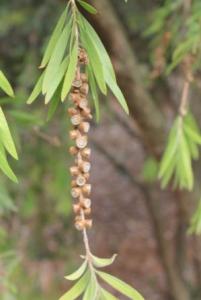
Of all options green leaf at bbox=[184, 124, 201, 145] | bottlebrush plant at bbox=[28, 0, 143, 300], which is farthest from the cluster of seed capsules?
green leaf at bbox=[184, 124, 201, 145]

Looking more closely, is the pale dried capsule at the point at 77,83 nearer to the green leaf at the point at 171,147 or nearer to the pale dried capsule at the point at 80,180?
the pale dried capsule at the point at 80,180

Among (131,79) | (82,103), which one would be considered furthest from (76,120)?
(131,79)

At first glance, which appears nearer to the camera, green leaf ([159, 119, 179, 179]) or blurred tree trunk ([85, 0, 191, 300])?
green leaf ([159, 119, 179, 179])

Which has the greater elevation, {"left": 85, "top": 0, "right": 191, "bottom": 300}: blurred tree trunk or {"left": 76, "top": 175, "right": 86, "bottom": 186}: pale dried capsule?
{"left": 76, "top": 175, "right": 86, "bottom": 186}: pale dried capsule

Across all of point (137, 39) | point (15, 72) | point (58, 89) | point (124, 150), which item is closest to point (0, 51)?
point (15, 72)

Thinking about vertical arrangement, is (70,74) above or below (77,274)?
above

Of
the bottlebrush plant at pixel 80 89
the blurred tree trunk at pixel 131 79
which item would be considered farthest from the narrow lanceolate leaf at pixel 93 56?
the blurred tree trunk at pixel 131 79

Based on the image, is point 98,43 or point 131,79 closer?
point 98,43

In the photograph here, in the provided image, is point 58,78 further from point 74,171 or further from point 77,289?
point 77,289

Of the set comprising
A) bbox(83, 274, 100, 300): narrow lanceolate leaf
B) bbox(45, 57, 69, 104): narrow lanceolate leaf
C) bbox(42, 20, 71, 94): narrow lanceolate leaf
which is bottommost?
bbox(83, 274, 100, 300): narrow lanceolate leaf

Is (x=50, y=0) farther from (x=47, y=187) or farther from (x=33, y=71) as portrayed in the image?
(x=47, y=187)

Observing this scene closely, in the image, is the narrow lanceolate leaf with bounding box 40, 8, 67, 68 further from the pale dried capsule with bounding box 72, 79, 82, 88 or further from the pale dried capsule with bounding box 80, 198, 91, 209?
the pale dried capsule with bounding box 80, 198, 91, 209
